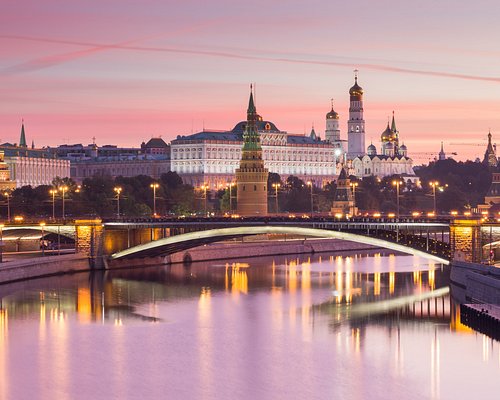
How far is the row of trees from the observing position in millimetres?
107812

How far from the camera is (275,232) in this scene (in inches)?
2707

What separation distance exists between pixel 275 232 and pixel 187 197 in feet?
204

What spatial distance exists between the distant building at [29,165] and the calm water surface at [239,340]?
11283 cm

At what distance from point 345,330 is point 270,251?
40612mm

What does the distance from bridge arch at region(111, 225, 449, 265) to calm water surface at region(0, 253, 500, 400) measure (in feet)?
6.74

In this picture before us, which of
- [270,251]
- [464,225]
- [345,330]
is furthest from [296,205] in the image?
[345,330]

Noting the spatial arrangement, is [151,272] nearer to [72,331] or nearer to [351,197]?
[72,331]

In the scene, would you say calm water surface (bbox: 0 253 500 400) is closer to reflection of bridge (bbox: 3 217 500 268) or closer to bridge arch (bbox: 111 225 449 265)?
bridge arch (bbox: 111 225 449 265)

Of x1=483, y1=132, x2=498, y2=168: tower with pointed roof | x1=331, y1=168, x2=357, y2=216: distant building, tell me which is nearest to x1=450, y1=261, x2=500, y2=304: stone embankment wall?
x1=331, y1=168, x2=357, y2=216: distant building

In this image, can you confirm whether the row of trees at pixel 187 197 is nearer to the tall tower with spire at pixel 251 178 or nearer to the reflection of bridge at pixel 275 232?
the tall tower with spire at pixel 251 178

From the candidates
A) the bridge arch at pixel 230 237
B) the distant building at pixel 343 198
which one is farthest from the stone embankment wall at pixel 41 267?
the distant building at pixel 343 198

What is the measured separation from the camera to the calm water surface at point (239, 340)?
3938cm

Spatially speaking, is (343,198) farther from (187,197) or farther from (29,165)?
(29,165)

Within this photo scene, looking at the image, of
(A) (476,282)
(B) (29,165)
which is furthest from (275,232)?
(B) (29,165)
